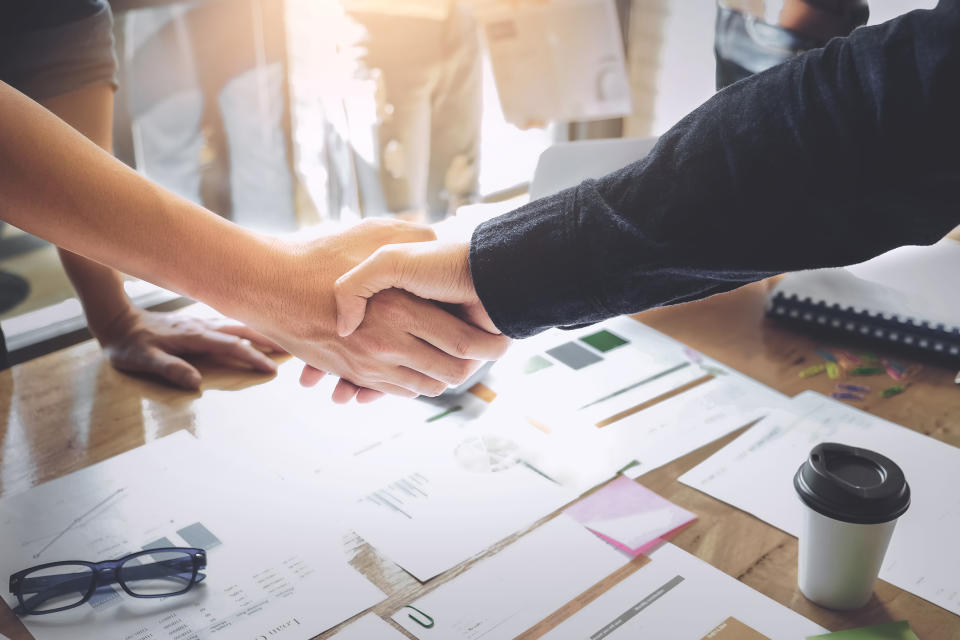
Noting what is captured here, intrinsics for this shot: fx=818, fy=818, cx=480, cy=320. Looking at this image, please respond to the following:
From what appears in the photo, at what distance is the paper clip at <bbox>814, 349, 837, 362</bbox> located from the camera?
3.71 feet

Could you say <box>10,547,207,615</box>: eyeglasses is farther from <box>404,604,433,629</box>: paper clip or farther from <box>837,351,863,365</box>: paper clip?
<box>837,351,863,365</box>: paper clip

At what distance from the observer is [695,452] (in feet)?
3.03

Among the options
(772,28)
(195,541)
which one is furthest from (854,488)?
(772,28)

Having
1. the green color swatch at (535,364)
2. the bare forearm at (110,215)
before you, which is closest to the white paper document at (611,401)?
the green color swatch at (535,364)

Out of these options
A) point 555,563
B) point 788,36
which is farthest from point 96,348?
point 788,36

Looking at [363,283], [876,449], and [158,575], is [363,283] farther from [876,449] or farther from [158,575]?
[876,449]

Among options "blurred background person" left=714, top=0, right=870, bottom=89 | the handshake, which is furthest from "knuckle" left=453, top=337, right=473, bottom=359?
"blurred background person" left=714, top=0, right=870, bottom=89

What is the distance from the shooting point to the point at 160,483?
87 cm

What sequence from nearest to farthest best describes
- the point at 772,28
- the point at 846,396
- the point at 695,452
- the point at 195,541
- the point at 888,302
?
the point at 195,541
the point at 695,452
the point at 846,396
the point at 888,302
the point at 772,28

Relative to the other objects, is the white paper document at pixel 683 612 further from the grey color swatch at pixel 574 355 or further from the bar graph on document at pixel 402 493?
the grey color swatch at pixel 574 355

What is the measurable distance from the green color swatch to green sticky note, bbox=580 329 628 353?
83mm

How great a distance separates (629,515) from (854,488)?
0.74 feet

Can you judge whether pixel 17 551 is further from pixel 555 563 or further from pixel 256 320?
pixel 555 563

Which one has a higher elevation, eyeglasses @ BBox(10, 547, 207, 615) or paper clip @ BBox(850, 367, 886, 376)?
eyeglasses @ BBox(10, 547, 207, 615)
